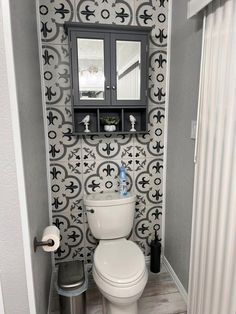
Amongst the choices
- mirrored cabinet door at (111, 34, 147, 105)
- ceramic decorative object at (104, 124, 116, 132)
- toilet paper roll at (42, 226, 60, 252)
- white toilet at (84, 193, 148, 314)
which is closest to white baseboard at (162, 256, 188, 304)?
white toilet at (84, 193, 148, 314)

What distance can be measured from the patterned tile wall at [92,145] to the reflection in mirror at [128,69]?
162mm

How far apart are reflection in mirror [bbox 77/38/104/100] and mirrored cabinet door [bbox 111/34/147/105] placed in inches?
3.5

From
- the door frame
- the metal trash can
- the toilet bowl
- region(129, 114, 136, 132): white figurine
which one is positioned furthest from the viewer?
region(129, 114, 136, 132): white figurine

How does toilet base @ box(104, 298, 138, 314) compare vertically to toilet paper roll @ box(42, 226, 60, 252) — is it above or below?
below

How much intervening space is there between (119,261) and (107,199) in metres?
0.45

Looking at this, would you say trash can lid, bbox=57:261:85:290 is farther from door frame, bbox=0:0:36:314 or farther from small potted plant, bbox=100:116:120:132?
small potted plant, bbox=100:116:120:132

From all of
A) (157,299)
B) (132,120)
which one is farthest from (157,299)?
(132,120)

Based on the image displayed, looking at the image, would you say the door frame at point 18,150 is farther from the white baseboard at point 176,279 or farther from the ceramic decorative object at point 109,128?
the white baseboard at point 176,279

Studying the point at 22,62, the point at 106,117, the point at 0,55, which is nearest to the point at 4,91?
the point at 0,55

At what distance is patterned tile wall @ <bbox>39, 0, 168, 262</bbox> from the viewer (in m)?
1.70

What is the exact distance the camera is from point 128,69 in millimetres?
1760

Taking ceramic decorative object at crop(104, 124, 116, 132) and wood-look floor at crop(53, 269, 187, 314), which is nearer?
wood-look floor at crop(53, 269, 187, 314)

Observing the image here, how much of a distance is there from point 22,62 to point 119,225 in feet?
4.28

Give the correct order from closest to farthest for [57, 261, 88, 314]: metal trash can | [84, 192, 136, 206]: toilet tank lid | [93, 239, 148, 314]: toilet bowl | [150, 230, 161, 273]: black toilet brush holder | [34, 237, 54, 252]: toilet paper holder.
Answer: [34, 237, 54, 252]: toilet paper holder
[93, 239, 148, 314]: toilet bowl
[57, 261, 88, 314]: metal trash can
[84, 192, 136, 206]: toilet tank lid
[150, 230, 161, 273]: black toilet brush holder
